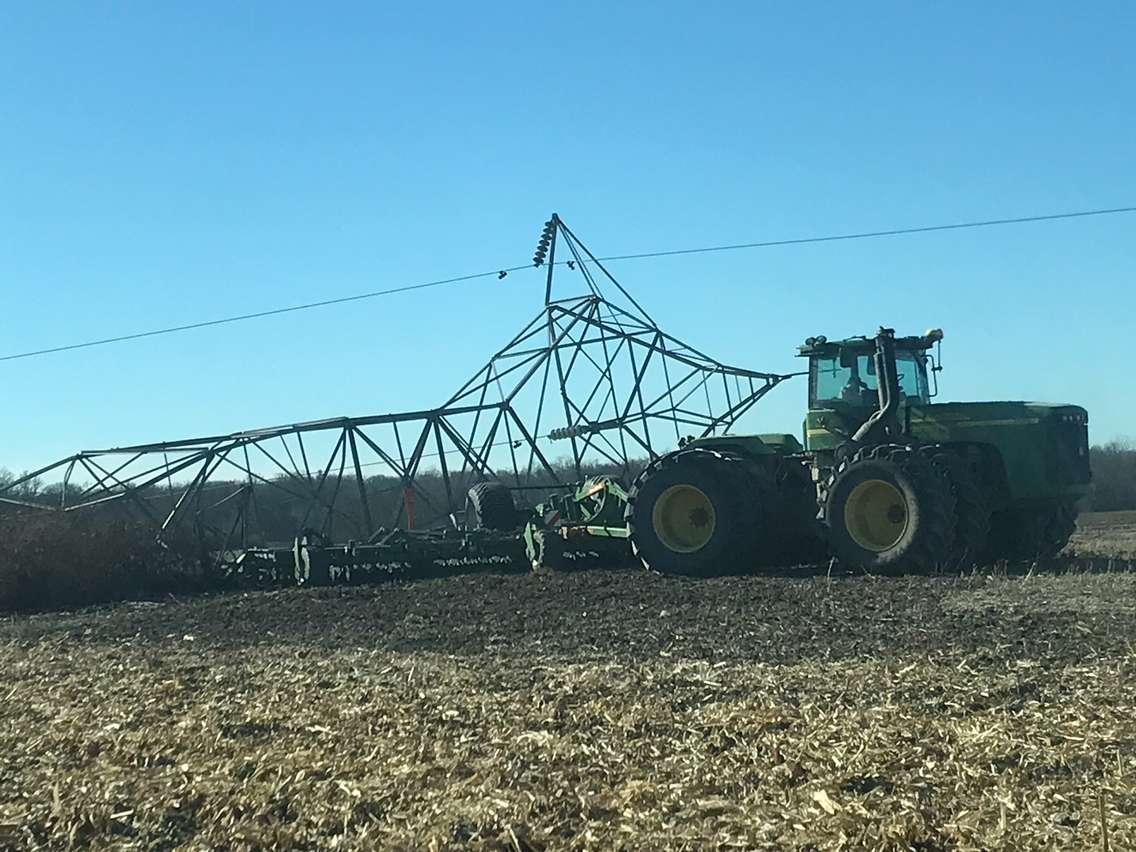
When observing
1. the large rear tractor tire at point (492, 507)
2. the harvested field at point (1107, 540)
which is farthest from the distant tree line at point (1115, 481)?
the large rear tractor tire at point (492, 507)

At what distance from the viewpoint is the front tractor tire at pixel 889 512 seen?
496 inches

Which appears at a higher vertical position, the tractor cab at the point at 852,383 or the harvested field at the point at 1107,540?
the tractor cab at the point at 852,383

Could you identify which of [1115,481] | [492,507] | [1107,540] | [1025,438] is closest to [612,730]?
[1025,438]

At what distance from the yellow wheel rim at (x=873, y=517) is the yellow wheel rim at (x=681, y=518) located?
181 cm

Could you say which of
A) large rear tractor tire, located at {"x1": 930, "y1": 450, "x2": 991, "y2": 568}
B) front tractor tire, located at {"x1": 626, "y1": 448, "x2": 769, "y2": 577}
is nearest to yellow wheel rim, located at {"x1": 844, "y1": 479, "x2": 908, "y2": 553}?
large rear tractor tire, located at {"x1": 930, "y1": 450, "x2": 991, "y2": 568}

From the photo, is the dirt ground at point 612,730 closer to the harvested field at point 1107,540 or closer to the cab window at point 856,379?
the cab window at point 856,379

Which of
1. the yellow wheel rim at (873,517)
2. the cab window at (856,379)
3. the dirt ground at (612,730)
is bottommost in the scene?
the dirt ground at (612,730)

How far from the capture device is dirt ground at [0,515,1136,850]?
16.1 ft

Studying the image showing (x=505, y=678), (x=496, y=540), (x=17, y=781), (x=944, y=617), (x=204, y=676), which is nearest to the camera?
(x=17, y=781)

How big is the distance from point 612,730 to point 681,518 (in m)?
8.37

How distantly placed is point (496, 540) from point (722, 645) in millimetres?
7593

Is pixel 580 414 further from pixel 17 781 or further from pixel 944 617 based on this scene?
pixel 17 781

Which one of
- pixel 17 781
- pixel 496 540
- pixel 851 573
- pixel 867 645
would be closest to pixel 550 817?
pixel 17 781

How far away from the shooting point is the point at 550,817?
502 cm
